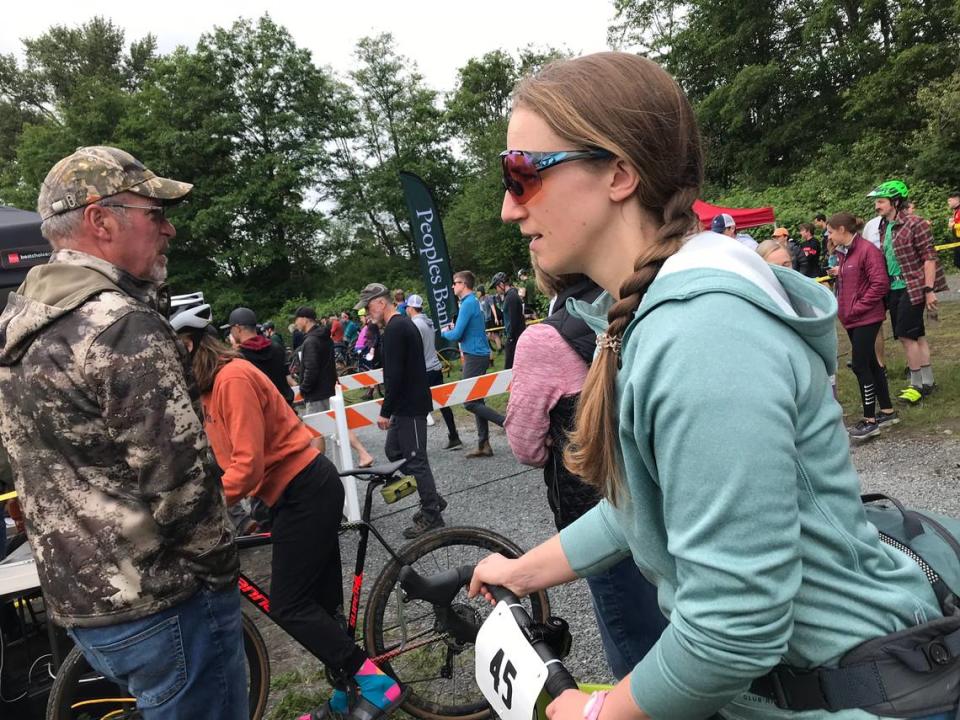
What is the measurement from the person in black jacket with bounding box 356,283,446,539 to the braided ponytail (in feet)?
15.4

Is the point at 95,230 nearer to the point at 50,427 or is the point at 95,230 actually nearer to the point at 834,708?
the point at 50,427

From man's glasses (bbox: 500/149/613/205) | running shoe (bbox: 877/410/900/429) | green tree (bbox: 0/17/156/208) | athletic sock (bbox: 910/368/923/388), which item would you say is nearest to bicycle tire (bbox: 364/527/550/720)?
man's glasses (bbox: 500/149/613/205)

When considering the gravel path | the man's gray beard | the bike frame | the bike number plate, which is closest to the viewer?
the bike number plate

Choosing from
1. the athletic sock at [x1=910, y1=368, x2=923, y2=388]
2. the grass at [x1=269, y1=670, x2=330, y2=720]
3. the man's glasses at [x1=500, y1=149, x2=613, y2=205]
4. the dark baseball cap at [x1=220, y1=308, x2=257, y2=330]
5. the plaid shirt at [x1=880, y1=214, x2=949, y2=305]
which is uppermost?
the man's glasses at [x1=500, y1=149, x2=613, y2=205]

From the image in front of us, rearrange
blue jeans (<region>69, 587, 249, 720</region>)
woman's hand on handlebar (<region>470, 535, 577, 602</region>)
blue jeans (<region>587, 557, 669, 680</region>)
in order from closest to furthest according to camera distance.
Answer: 1. woman's hand on handlebar (<region>470, 535, 577, 602</region>)
2. blue jeans (<region>69, 587, 249, 720</region>)
3. blue jeans (<region>587, 557, 669, 680</region>)

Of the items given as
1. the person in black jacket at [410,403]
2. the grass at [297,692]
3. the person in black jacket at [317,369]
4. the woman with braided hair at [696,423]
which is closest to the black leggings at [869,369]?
the person in black jacket at [410,403]

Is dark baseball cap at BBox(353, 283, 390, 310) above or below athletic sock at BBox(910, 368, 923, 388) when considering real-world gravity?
above

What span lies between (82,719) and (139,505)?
159 cm

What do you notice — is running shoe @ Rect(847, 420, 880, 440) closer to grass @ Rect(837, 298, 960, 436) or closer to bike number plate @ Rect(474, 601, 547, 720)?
grass @ Rect(837, 298, 960, 436)

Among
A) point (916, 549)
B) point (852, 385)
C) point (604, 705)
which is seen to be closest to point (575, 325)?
point (916, 549)

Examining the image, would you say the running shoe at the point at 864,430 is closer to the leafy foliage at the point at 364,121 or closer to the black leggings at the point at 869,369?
the black leggings at the point at 869,369

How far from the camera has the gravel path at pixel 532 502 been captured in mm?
3695

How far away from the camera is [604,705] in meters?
1.01

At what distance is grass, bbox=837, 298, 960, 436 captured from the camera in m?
6.07
